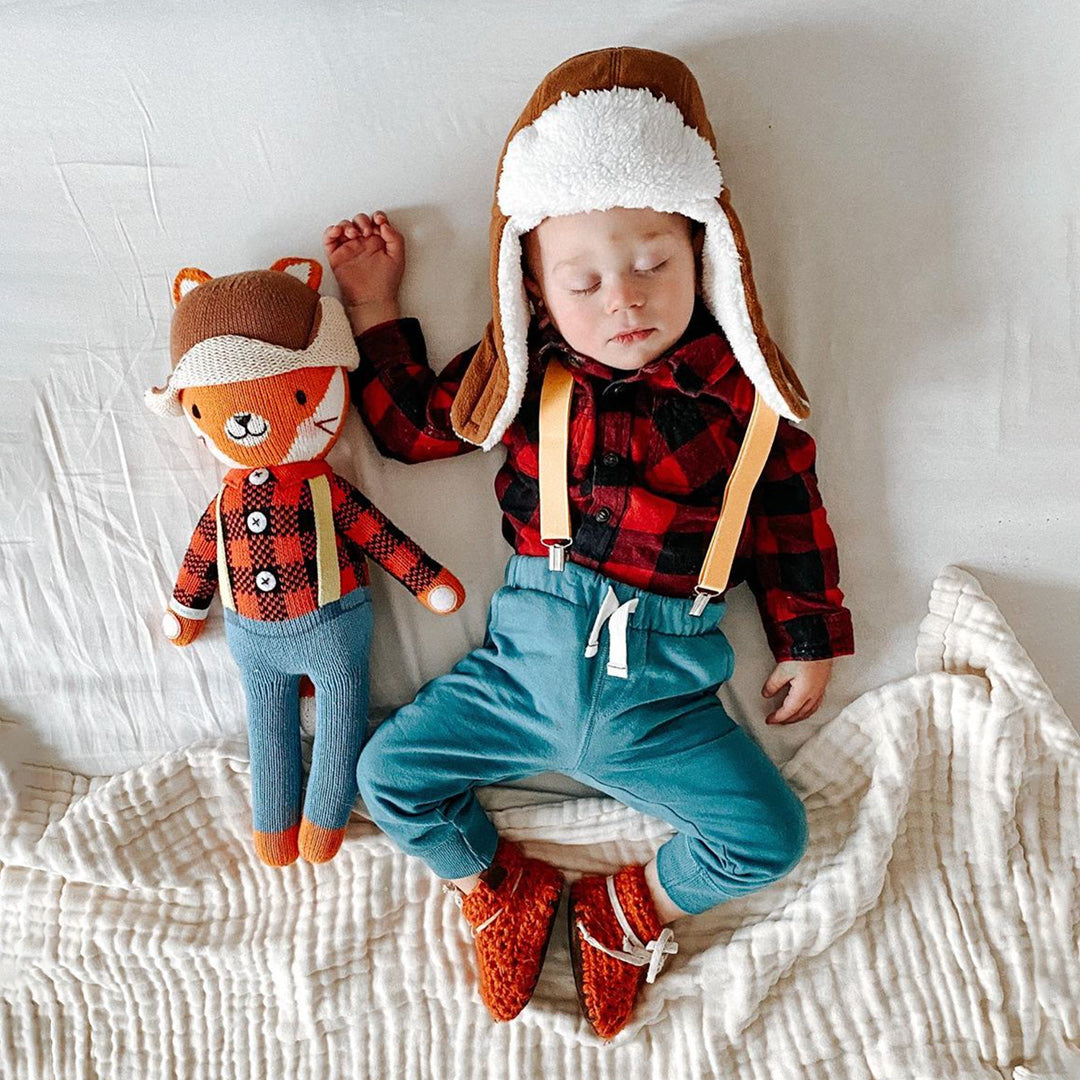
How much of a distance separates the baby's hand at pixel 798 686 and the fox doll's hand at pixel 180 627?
2.00ft

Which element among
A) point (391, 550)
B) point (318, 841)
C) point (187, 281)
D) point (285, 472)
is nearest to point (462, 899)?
point (318, 841)

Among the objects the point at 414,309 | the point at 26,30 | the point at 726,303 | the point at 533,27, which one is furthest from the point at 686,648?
the point at 26,30

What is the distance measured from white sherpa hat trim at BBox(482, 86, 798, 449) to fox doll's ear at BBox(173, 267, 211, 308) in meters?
0.31

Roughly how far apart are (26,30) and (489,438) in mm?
671

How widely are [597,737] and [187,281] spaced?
2.02 ft

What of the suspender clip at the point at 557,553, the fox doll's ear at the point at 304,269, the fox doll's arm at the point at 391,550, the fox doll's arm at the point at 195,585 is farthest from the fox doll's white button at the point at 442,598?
the fox doll's ear at the point at 304,269

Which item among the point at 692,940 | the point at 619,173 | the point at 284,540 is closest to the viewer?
the point at 619,173

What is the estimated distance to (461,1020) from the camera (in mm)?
962

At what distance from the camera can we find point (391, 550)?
93cm

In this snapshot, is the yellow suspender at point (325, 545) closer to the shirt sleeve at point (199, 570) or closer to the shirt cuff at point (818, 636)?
the shirt sleeve at point (199, 570)

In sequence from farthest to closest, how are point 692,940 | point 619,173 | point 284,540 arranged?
point 692,940 < point 284,540 < point 619,173

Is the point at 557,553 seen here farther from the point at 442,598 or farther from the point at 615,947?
the point at 615,947

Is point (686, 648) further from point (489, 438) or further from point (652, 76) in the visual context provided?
point (652, 76)

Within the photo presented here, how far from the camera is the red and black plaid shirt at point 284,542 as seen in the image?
0.89 m
